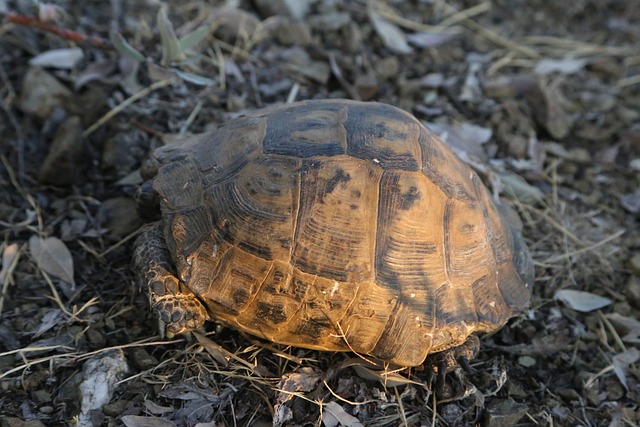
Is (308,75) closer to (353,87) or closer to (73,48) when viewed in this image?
(353,87)

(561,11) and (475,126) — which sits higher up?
(561,11)

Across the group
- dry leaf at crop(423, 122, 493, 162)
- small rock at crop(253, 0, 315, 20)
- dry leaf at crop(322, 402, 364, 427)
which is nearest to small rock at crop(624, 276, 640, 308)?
dry leaf at crop(423, 122, 493, 162)

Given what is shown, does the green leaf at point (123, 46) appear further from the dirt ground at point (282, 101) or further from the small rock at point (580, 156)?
the small rock at point (580, 156)

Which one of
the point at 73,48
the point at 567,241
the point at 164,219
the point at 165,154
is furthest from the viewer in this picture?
the point at 73,48

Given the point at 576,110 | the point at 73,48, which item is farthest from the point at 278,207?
the point at 576,110

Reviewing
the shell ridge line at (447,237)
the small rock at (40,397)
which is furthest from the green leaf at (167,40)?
the small rock at (40,397)

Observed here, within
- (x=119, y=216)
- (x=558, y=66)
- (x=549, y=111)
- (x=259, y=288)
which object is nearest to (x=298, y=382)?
(x=259, y=288)
